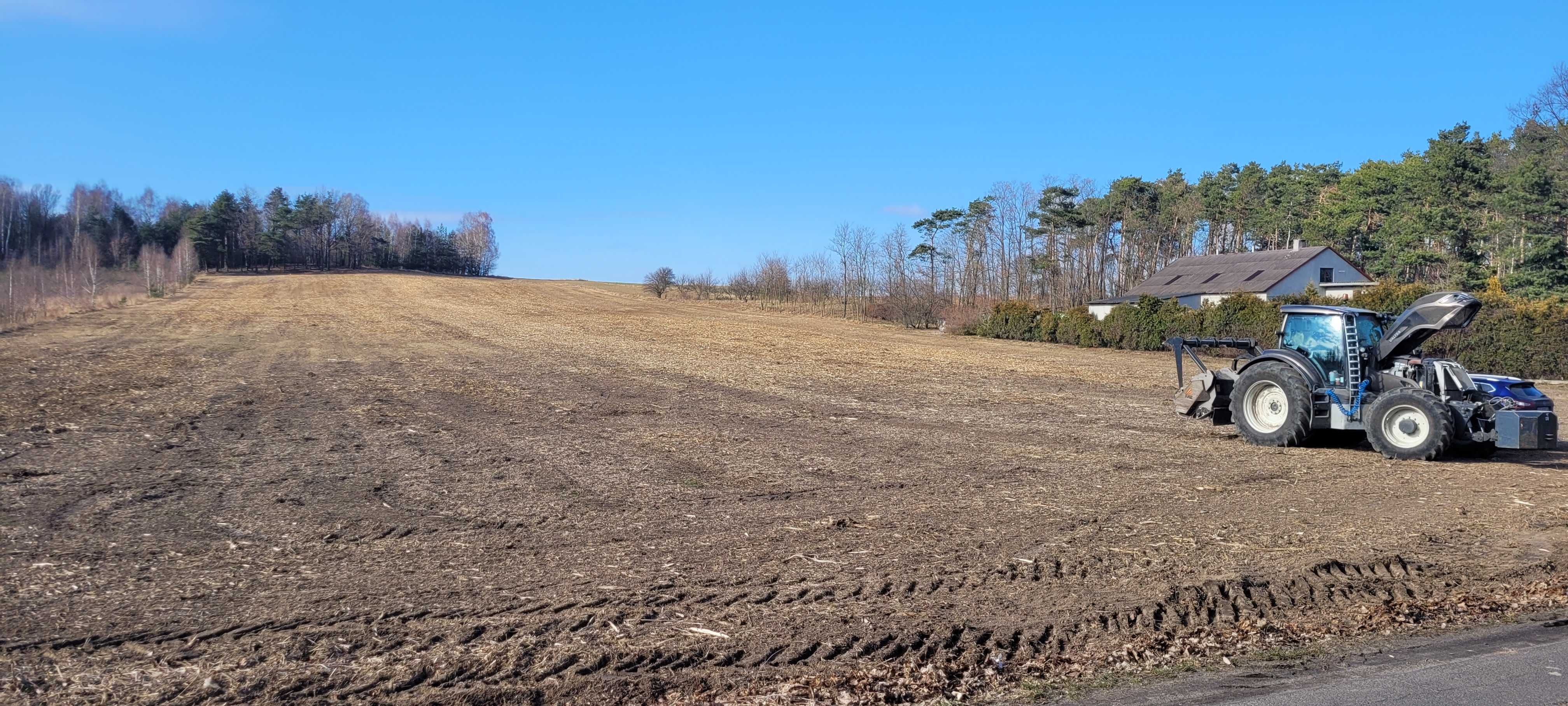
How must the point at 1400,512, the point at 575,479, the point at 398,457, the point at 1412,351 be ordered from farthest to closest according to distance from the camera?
1. the point at 1412,351
2. the point at 398,457
3. the point at 575,479
4. the point at 1400,512

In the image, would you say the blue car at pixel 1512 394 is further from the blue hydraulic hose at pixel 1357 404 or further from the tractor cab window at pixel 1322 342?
the tractor cab window at pixel 1322 342

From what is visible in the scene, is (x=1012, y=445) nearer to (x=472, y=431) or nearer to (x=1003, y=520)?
(x=1003, y=520)

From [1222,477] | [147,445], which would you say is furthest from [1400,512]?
[147,445]

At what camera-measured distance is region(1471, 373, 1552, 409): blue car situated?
10672mm

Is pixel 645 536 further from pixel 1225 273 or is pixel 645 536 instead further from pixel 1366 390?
pixel 1225 273

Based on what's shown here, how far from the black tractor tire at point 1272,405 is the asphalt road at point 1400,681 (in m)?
6.98

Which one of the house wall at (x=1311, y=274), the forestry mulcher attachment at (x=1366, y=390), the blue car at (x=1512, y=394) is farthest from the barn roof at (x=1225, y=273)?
the blue car at (x=1512, y=394)

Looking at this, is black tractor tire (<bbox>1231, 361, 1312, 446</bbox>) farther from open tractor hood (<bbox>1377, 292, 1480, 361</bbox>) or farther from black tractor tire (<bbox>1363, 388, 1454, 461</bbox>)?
open tractor hood (<bbox>1377, 292, 1480, 361</bbox>)

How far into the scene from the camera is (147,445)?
11.1 meters

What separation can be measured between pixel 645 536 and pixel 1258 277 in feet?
154

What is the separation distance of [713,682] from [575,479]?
17.9 ft

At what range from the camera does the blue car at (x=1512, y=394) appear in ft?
35.0

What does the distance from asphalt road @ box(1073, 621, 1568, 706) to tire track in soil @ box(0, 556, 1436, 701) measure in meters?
0.63

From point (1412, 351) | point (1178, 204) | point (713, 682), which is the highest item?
point (1178, 204)
